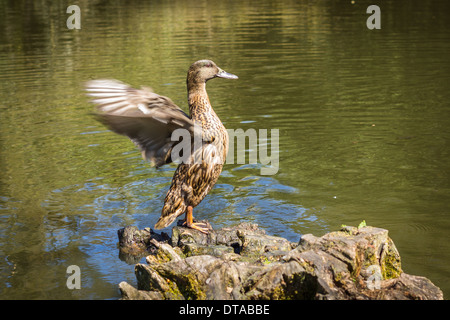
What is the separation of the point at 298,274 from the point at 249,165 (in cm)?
380

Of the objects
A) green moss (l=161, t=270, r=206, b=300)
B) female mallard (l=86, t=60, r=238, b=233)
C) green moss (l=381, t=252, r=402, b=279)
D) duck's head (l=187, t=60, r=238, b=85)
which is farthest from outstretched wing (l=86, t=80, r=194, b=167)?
green moss (l=381, t=252, r=402, b=279)

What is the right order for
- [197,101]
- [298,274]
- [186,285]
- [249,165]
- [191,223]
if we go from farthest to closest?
1. [249,165]
2. [191,223]
3. [197,101]
4. [186,285]
5. [298,274]

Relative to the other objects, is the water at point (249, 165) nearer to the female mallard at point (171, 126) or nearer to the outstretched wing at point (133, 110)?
the female mallard at point (171, 126)

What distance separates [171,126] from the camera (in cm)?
468

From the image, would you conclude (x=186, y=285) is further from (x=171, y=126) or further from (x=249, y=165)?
(x=249, y=165)

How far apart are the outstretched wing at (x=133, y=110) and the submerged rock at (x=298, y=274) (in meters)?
0.98

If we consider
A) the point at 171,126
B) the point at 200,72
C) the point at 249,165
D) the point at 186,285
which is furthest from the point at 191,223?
the point at 249,165

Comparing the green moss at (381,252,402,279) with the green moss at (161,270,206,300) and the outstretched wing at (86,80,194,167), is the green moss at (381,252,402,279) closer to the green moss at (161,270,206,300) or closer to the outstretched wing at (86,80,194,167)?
the green moss at (161,270,206,300)

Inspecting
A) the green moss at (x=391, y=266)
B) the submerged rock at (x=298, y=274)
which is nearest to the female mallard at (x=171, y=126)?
the submerged rock at (x=298, y=274)

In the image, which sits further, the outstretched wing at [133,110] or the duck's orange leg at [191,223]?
the duck's orange leg at [191,223]

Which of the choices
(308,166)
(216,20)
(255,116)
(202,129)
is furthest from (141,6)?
(202,129)

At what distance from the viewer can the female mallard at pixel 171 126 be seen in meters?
4.39
